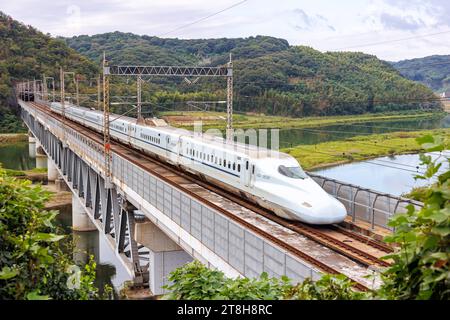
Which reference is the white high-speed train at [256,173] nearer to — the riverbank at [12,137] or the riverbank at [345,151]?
the riverbank at [345,151]

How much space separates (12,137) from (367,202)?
10231 cm

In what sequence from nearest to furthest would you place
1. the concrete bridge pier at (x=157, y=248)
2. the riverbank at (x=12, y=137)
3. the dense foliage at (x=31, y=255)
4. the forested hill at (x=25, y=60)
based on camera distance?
the dense foliage at (x=31, y=255) < the concrete bridge pier at (x=157, y=248) < the riverbank at (x=12, y=137) < the forested hill at (x=25, y=60)

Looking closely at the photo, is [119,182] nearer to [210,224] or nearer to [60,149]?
[210,224]

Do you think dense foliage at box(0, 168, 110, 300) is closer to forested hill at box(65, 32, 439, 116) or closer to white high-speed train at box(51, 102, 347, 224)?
white high-speed train at box(51, 102, 347, 224)

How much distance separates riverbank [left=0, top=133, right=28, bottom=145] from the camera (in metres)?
108

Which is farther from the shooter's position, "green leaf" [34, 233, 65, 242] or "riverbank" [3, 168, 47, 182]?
"riverbank" [3, 168, 47, 182]

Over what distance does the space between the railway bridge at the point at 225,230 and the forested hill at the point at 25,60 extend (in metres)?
96.3

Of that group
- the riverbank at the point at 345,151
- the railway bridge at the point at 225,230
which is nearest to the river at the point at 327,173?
the riverbank at the point at 345,151

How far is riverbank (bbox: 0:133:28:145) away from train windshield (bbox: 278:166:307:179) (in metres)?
99.3

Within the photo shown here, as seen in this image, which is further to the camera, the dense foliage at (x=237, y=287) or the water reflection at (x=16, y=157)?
the water reflection at (x=16, y=157)

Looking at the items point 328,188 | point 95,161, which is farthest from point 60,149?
point 328,188

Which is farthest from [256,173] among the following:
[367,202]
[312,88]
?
[312,88]

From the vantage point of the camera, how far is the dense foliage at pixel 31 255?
6.23 m

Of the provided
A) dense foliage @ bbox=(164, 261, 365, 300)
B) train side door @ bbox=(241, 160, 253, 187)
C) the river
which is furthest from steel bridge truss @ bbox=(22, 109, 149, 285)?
dense foliage @ bbox=(164, 261, 365, 300)
